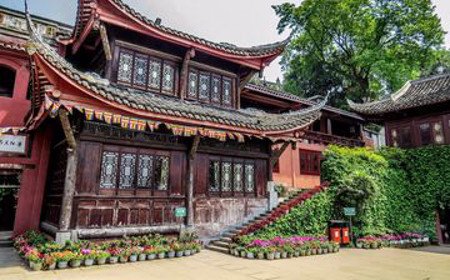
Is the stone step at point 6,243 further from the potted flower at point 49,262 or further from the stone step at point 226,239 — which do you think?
the stone step at point 226,239

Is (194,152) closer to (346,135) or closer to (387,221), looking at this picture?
(387,221)

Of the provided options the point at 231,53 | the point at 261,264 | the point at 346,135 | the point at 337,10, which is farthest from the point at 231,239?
the point at 337,10

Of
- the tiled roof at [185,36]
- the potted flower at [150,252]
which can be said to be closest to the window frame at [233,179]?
the potted flower at [150,252]

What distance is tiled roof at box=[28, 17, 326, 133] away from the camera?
22.2 feet

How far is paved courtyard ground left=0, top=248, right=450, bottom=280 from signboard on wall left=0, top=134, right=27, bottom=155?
304cm

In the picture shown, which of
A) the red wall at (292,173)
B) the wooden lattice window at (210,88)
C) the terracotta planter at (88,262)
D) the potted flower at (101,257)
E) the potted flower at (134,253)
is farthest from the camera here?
the red wall at (292,173)

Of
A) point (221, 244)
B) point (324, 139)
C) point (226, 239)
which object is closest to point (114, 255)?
point (221, 244)

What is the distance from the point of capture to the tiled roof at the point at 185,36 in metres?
9.04

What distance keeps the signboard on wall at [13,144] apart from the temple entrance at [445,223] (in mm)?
18314

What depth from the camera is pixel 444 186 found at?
581 inches

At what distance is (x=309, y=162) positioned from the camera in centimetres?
1881

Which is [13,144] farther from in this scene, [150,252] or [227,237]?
[227,237]

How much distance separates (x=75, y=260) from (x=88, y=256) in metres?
0.28

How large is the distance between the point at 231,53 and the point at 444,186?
1182 cm
